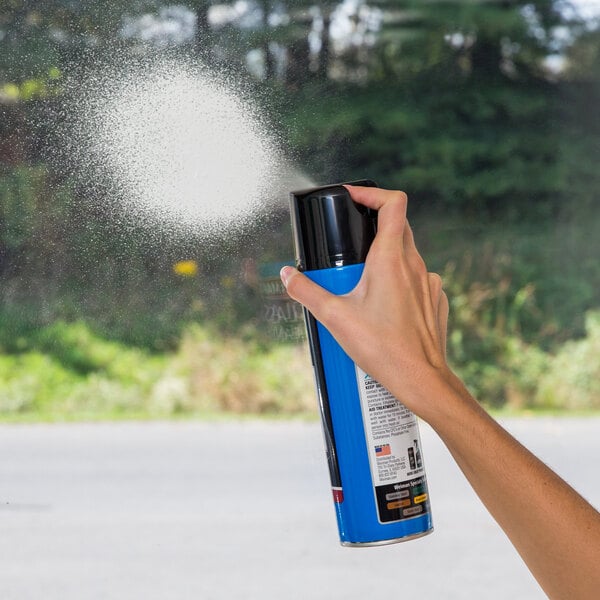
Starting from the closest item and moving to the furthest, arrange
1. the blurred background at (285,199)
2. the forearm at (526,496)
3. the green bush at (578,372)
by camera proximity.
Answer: the forearm at (526,496), the blurred background at (285,199), the green bush at (578,372)

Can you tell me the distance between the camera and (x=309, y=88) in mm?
852

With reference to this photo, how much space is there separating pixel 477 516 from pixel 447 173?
0.38 metres

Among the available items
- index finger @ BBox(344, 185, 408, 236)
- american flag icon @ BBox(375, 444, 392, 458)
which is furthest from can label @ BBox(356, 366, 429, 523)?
index finger @ BBox(344, 185, 408, 236)

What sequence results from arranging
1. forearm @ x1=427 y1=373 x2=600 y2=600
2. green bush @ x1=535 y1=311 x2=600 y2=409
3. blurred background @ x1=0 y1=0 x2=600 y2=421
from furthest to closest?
green bush @ x1=535 y1=311 x2=600 y2=409
blurred background @ x1=0 y1=0 x2=600 y2=421
forearm @ x1=427 y1=373 x2=600 y2=600

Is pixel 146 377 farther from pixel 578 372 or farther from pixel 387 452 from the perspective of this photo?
pixel 578 372

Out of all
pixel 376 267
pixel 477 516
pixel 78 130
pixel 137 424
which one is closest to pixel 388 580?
pixel 477 516

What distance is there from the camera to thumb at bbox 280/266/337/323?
0.57 metres

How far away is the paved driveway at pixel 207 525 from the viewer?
0.83 m

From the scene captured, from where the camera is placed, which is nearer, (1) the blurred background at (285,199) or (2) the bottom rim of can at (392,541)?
(2) the bottom rim of can at (392,541)

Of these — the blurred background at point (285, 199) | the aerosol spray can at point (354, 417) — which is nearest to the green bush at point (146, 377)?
the blurred background at point (285, 199)

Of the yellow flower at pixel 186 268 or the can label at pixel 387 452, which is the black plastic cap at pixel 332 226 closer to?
the can label at pixel 387 452

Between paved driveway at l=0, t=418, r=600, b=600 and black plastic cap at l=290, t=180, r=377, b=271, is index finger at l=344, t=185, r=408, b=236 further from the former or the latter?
paved driveway at l=0, t=418, r=600, b=600

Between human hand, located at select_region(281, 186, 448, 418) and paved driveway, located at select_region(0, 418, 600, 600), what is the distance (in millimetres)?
351

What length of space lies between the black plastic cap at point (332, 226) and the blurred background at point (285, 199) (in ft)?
0.74
